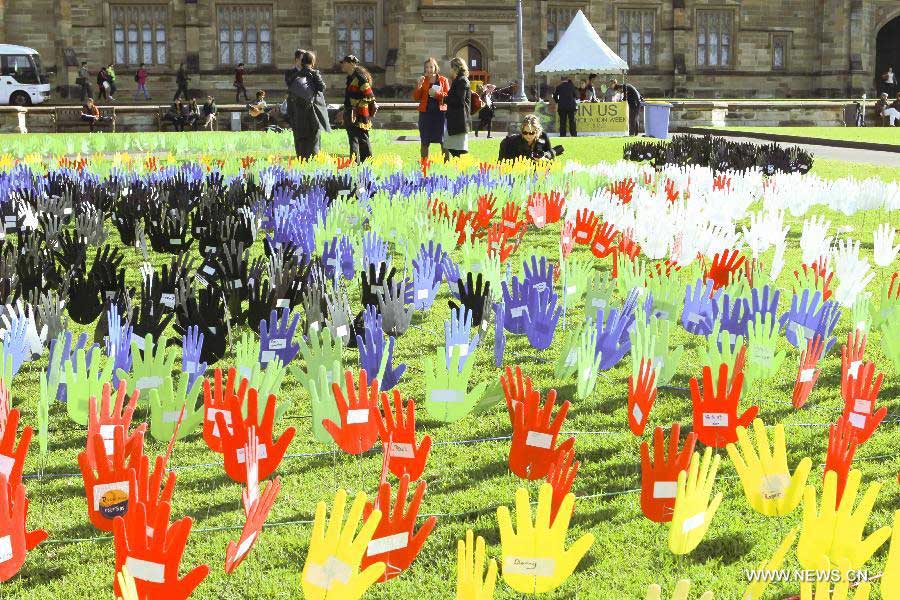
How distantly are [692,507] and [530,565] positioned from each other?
445 millimetres

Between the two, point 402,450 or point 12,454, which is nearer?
point 12,454

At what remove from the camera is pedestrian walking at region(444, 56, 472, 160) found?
13.5 m

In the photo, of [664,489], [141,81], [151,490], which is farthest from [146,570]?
[141,81]

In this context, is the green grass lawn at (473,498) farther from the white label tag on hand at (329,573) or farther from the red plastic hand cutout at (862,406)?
the white label tag on hand at (329,573)

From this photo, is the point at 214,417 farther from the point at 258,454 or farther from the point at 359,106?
the point at 359,106

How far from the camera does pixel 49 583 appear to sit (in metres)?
2.81

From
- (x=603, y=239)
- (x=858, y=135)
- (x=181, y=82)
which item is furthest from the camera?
(x=181, y=82)

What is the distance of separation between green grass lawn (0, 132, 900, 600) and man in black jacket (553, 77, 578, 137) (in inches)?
766

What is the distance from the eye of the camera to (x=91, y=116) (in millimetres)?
26375

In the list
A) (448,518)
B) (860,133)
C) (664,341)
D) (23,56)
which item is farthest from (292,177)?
(23,56)

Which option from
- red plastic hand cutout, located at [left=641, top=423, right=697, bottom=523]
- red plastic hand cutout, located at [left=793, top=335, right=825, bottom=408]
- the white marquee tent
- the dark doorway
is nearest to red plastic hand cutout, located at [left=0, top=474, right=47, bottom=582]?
red plastic hand cutout, located at [left=641, top=423, right=697, bottom=523]

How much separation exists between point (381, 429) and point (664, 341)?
137 centimetres

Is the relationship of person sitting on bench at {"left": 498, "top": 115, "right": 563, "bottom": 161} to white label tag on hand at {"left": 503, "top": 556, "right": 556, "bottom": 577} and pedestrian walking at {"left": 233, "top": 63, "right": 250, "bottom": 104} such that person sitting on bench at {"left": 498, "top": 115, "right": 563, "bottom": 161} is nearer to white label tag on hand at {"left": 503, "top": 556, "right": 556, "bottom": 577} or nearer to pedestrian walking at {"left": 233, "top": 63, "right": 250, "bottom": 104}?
white label tag on hand at {"left": 503, "top": 556, "right": 556, "bottom": 577}

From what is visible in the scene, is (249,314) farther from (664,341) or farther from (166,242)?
(166,242)
